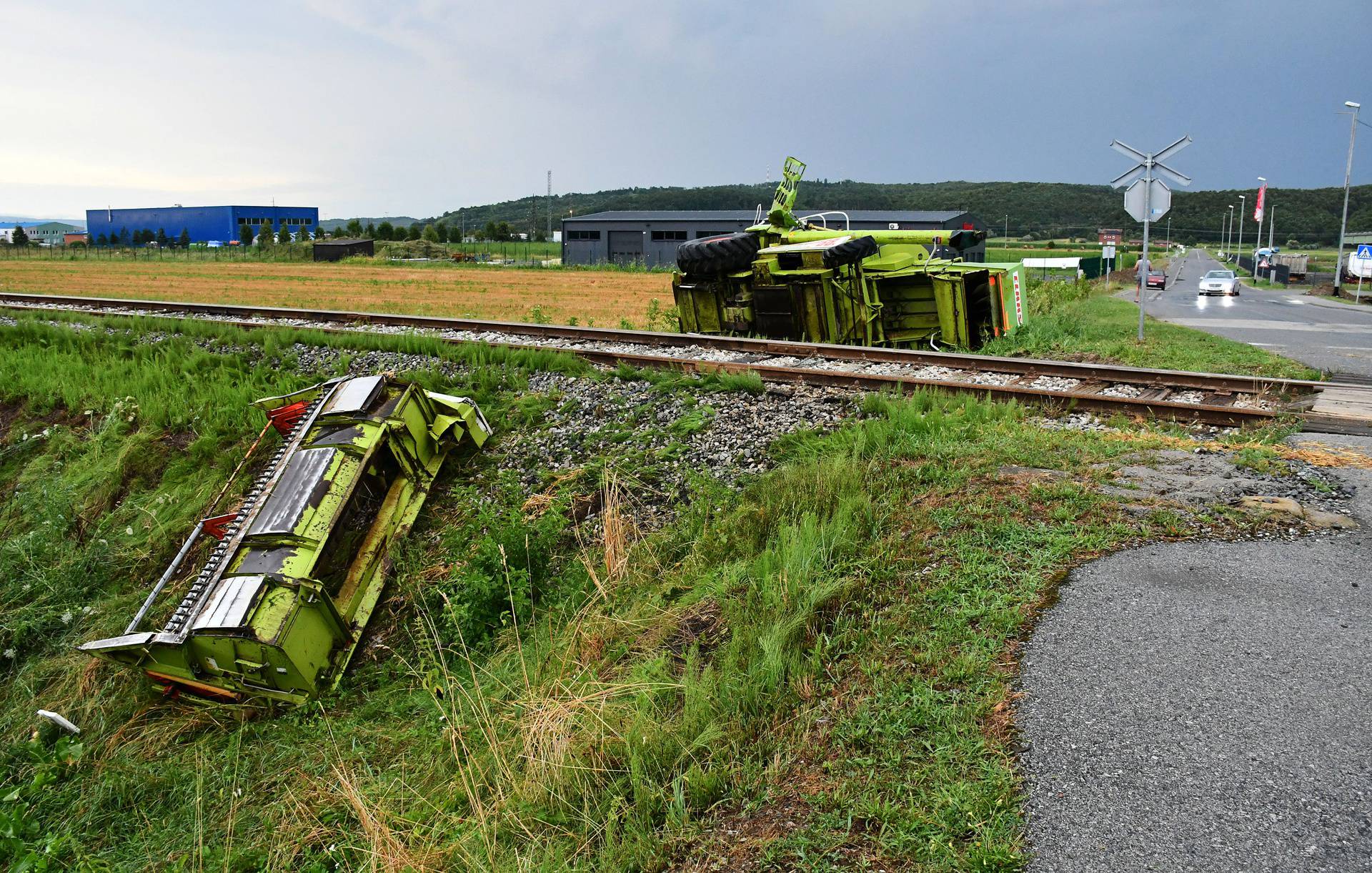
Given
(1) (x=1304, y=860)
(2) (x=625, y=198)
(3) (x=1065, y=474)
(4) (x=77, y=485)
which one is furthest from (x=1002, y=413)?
(2) (x=625, y=198)

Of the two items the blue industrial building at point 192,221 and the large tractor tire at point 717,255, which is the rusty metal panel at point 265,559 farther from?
the blue industrial building at point 192,221

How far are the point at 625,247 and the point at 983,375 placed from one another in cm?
5014

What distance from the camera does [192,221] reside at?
91.9m

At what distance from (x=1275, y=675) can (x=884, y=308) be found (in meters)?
10.0

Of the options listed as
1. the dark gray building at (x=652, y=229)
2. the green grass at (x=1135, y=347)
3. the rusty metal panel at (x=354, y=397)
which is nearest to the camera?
the rusty metal panel at (x=354, y=397)

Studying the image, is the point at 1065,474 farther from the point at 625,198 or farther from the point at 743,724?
the point at 625,198

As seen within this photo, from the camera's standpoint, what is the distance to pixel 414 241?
2874 inches

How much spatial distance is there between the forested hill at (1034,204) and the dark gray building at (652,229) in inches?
2190

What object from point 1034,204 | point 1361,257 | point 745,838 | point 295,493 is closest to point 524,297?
point 295,493

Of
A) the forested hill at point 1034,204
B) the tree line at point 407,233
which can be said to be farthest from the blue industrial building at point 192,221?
the forested hill at point 1034,204

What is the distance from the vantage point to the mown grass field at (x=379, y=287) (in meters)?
23.7

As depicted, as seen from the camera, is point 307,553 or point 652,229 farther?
point 652,229

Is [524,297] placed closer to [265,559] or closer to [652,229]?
[265,559]

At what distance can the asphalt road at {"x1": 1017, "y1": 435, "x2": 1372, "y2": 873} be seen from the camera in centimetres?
298
